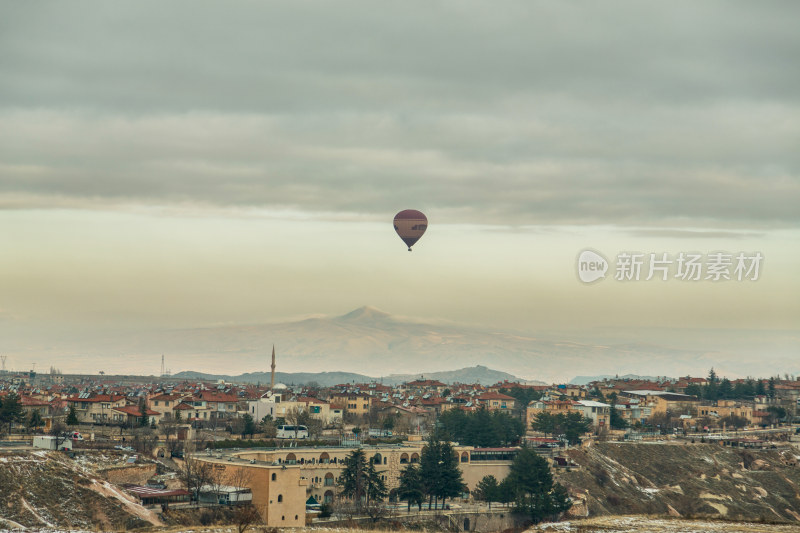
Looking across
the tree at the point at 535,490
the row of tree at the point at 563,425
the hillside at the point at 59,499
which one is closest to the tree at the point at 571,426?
the row of tree at the point at 563,425

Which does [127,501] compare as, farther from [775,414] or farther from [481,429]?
[775,414]

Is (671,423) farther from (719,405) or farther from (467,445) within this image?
(467,445)

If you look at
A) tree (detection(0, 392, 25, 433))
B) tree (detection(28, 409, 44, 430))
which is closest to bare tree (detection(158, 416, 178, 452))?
tree (detection(28, 409, 44, 430))

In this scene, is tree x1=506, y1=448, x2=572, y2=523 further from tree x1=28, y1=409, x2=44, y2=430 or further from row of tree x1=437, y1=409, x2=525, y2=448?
tree x1=28, y1=409, x2=44, y2=430

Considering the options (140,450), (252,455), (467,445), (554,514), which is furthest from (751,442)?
(140,450)

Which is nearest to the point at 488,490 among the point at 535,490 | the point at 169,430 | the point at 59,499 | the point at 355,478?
the point at 535,490
